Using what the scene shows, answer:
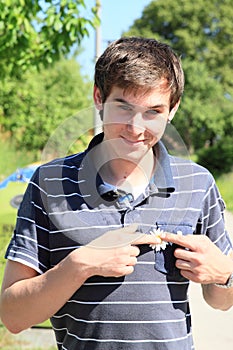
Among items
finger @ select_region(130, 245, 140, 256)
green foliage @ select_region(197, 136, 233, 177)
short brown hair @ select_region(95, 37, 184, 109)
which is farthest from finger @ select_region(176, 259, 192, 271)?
green foliage @ select_region(197, 136, 233, 177)

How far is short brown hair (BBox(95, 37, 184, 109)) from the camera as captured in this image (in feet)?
5.90

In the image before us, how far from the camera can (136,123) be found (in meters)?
1.75

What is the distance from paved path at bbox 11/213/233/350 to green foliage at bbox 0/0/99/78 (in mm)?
2260

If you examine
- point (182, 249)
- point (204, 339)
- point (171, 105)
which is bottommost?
point (204, 339)

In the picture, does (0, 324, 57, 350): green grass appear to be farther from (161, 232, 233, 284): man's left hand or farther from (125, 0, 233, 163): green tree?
(125, 0, 233, 163): green tree

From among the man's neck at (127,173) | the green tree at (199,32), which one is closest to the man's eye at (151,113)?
the man's neck at (127,173)

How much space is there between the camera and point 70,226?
5.98ft

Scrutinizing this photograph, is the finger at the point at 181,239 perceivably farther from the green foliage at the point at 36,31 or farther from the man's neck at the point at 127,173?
the green foliage at the point at 36,31

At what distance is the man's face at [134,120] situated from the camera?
1757 millimetres

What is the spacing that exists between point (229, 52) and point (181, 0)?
438 cm

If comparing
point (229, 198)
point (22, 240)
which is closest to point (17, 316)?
point (22, 240)

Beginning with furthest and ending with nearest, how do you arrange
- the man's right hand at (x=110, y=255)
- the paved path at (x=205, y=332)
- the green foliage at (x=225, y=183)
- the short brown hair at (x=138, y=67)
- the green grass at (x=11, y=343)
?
the green foliage at (x=225, y=183) → the paved path at (x=205, y=332) → the green grass at (x=11, y=343) → the short brown hair at (x=138, y=67) → the man's right hand at (x=110, y=255)

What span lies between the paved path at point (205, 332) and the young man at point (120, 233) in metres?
2.83

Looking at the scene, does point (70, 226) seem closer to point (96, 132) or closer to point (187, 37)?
point (96, 132)
